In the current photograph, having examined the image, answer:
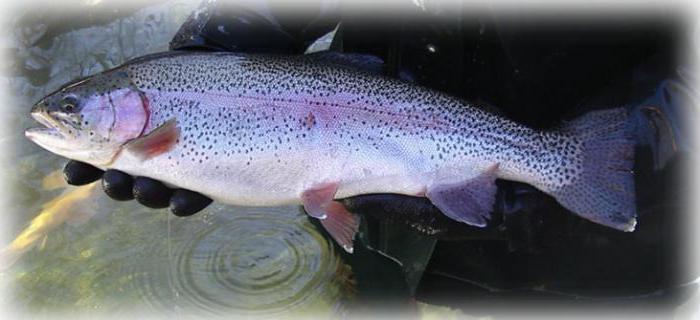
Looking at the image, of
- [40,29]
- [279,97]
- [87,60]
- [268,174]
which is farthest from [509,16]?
[40,29]

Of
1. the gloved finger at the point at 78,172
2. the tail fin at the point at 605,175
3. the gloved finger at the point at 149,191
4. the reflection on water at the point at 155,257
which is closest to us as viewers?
the tail fin at the point at 605,175

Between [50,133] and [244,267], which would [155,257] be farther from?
[50,133]

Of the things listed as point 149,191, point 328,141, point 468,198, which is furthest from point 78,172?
point 468,198

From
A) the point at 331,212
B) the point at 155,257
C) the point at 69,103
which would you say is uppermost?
the point at 69,103

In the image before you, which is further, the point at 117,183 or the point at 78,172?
the point at 78,172

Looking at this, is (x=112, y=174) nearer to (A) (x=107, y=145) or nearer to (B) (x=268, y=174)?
(A) (x=107, y=145)

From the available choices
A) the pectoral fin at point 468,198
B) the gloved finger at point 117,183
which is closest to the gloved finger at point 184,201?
the gloved finger at point 117,183

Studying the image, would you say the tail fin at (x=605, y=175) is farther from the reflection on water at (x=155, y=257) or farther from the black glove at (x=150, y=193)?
the reflection on water at (x=155, y=257)
